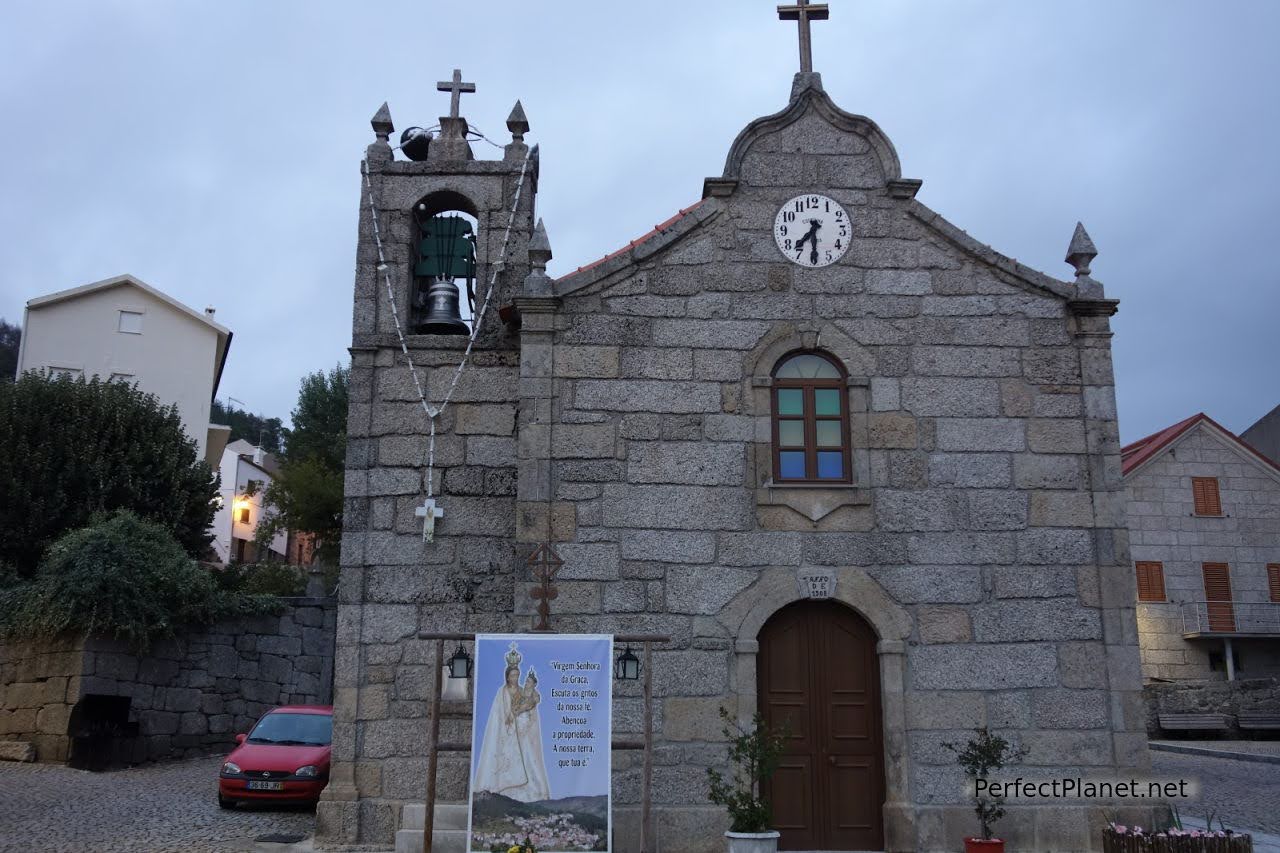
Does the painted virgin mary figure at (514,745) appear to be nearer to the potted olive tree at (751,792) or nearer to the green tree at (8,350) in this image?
the potted olive tree at (751,792)

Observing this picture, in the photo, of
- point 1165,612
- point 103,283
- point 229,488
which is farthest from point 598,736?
point 229,488

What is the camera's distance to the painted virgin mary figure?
27.5 ft

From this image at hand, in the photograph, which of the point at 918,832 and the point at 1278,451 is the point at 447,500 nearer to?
the point at 918,832

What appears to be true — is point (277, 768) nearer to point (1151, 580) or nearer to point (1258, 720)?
point (1258, 720)

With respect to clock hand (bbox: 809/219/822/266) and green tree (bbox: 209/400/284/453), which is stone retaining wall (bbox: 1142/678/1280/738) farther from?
green tree (bbox: 209/400/284/453)

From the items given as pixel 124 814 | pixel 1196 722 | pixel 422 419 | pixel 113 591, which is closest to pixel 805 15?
pixel 422 419

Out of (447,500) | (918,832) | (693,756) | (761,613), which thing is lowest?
(918,832)

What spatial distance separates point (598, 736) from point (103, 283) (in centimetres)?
2640

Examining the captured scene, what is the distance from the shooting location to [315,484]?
1277 inches

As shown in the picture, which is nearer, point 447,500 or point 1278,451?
point 447,500

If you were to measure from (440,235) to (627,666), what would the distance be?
17.6ft

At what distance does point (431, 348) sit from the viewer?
36.5 feet

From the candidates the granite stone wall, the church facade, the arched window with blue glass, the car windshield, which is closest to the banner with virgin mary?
the church facade

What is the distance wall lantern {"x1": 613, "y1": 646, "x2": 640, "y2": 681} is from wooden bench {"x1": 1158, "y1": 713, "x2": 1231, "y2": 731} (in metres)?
16.0
